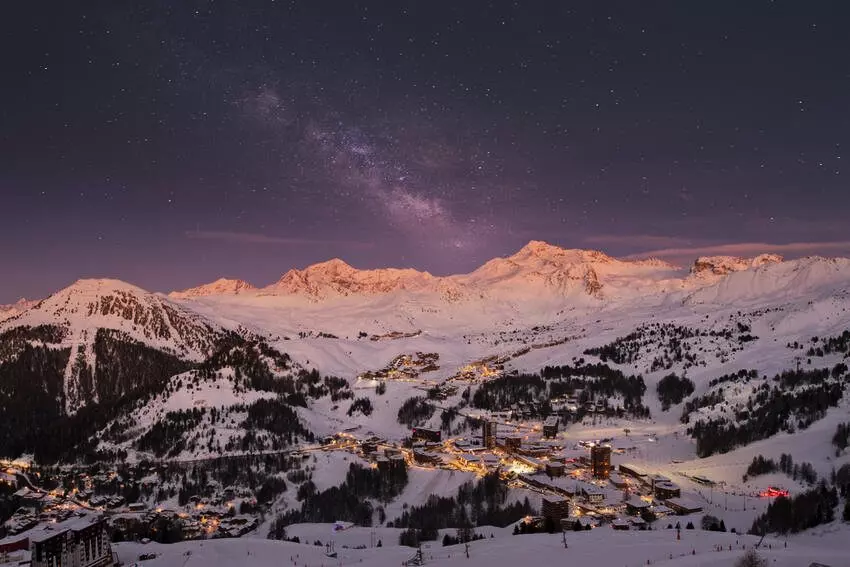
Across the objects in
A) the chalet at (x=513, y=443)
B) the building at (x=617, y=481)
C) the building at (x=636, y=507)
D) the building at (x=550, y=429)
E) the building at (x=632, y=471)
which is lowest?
the building at (x=636, y=507)

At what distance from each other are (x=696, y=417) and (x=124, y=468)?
4925 inches

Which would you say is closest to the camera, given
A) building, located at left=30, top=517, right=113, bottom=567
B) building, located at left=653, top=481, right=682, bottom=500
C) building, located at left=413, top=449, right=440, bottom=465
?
building, located at left=30, top=517, right=113, bottom=567

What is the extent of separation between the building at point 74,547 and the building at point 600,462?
7534 centimetres

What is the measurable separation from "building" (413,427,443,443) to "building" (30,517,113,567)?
82880 mm

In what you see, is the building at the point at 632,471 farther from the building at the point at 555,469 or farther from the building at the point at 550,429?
the building at the point at 550,429

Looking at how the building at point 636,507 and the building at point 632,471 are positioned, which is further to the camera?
the building at point 632,471

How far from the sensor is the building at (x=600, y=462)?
112 m

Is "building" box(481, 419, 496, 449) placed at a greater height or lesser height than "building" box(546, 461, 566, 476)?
greater

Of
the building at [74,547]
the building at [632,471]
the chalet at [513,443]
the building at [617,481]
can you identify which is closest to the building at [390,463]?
the chalet at [513,443]

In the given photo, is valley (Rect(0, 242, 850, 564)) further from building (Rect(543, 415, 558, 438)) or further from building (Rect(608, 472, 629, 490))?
building (Rect(543, 415, 558, 438))

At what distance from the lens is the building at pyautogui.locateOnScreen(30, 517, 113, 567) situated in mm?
66375

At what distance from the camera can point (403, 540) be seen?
7962cm

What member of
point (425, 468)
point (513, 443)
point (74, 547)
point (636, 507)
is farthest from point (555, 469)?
point (74, 547)

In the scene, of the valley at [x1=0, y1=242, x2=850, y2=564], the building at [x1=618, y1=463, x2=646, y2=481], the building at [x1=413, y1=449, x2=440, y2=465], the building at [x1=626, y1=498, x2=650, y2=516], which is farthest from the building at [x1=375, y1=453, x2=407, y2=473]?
the building at [x1=626, y1=498, x2=650, y2=516]
